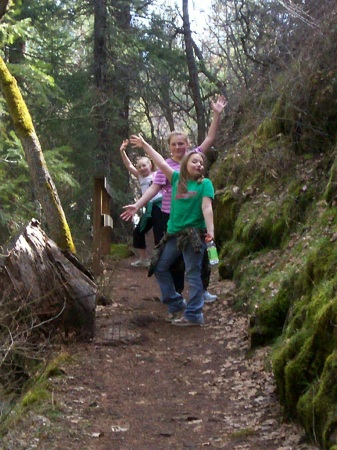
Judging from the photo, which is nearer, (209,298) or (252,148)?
(209,298)

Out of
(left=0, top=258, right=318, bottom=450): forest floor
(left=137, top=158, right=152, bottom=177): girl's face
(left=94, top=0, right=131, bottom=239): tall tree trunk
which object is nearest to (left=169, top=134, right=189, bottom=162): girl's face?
(left=0, top=258, right=318, bottom=450): forest floor

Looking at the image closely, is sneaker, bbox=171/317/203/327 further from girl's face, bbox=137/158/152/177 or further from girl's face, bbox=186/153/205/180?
girl's face, bbox=137/158/152/177

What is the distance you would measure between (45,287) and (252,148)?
581 centimetres

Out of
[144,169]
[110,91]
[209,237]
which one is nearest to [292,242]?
[209,237]

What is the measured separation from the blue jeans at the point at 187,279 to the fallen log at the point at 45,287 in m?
1.01

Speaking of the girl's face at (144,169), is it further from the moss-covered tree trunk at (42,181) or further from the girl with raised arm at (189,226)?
the girl with raised arm at (189,226)

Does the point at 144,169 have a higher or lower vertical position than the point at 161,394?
higher

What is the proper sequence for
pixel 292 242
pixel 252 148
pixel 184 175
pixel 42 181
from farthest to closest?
pixel 252 148 < pixel 42 181 < pixel 292 242 < pixel 184 175

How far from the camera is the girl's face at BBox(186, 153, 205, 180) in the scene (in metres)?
7.30

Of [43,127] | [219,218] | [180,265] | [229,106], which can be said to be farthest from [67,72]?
[180,265]

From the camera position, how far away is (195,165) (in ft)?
23.9

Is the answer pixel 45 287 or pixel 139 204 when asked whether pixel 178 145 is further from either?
pixel 45 287

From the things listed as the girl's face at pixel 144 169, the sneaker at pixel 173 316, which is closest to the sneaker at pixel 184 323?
the sneaker at pixel 173 316

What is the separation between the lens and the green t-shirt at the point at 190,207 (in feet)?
24.2
